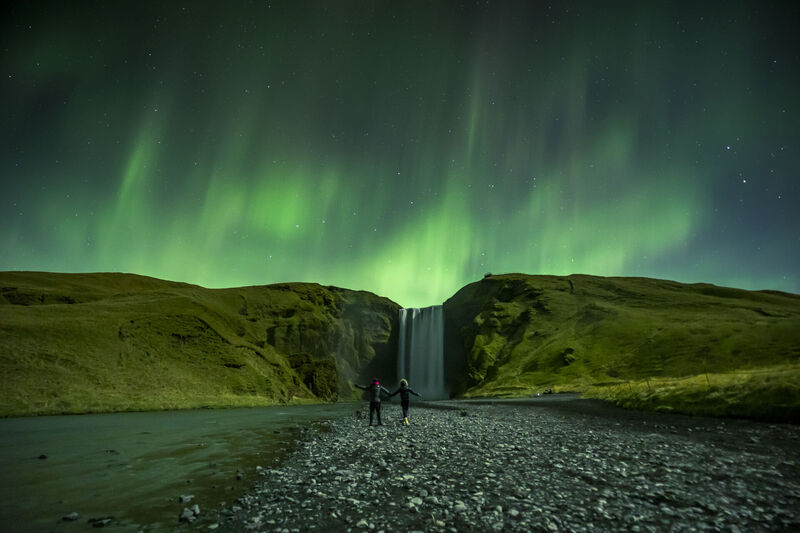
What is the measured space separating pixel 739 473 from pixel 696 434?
866 centimetres

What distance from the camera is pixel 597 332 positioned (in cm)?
9831

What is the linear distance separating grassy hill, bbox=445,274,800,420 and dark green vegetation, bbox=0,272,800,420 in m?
0.29

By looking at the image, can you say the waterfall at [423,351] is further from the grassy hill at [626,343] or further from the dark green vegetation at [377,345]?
the grassy hill at [626,343]

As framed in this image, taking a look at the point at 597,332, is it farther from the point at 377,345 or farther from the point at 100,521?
the point at 100,521

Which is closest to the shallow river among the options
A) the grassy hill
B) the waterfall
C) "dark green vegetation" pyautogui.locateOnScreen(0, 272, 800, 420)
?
"dark green vegetation" pyautogui.locateOnScreen(0, 272, 800, 420)

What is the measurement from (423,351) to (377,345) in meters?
20.1

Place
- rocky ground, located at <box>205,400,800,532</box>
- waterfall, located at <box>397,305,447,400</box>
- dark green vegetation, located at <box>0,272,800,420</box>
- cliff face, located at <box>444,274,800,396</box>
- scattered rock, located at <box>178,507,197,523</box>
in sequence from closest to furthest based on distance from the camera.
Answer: rocky ground, located at <box>205,400,800,532</box>
scattered rock, located at <box>178,507,197,523</box>
dark green vegetation, located at <box>0,272,800,420</box>
cliff face, located at <box>444,274,800,396</box>
waterfall, located at <box>397,305,447,400</box>

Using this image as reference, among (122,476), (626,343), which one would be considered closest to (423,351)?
(626,343)

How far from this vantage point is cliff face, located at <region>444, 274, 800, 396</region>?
2808 inches

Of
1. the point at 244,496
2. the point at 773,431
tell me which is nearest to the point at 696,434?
the point at 773,431

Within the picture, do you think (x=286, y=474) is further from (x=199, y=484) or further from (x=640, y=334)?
(x=640, y=334)

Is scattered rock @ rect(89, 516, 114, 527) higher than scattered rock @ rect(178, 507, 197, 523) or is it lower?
lower

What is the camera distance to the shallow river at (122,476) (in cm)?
797

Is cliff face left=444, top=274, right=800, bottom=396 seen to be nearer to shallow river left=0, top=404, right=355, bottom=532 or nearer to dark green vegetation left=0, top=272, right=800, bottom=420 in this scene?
dark green vegetation left=0, top=272, right=800, bottom=420
